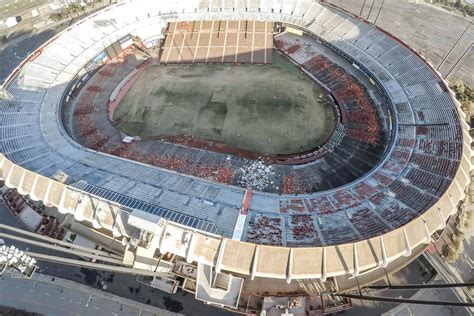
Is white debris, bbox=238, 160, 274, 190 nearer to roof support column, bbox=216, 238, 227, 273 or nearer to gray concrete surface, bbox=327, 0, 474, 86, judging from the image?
roof support column, bbox=216, 238, 227, 273

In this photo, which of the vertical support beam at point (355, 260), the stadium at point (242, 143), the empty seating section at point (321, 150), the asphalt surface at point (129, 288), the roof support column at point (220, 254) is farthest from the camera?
the asphalt surface at point (129, 288)

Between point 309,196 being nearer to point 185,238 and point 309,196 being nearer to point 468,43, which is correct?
point 185,238

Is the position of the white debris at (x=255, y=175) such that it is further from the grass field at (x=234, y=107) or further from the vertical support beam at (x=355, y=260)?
the vertical support beam at (x=355, y=260)

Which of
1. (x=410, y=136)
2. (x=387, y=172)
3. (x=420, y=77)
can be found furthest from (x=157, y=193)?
(x=420, y=77)

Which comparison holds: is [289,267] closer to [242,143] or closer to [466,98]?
[242,143]

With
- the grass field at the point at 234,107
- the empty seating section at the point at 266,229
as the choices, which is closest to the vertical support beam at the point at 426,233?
the empty seating section at the point at 266,229
